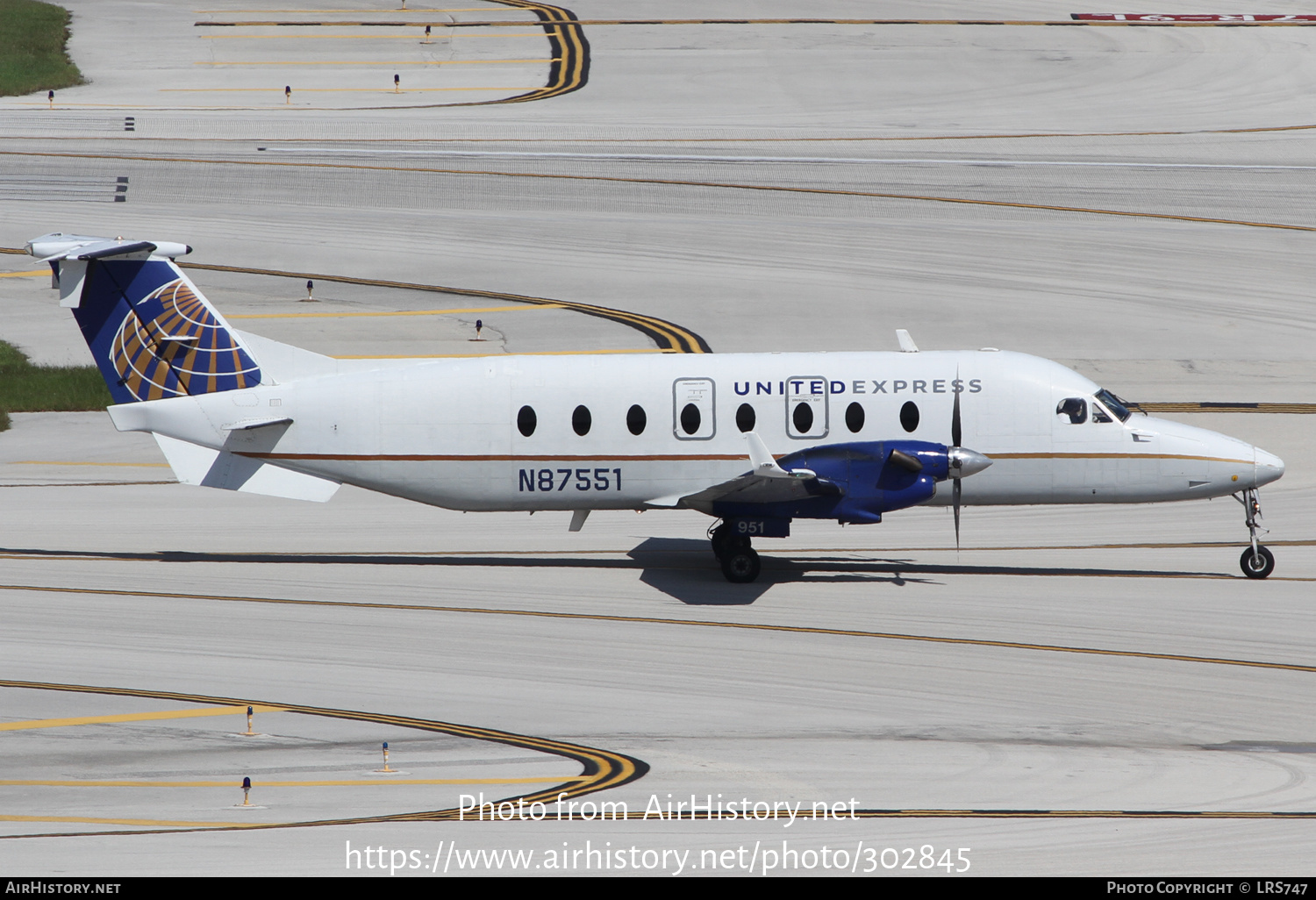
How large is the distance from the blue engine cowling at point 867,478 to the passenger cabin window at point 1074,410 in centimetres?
214

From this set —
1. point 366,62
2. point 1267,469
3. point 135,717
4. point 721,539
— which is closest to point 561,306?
point 721,539

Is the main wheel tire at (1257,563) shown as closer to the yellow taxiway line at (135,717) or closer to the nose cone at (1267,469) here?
the nose cone at (1267,469)

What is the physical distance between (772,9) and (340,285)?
29534mm

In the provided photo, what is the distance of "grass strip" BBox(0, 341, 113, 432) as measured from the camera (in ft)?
96.5

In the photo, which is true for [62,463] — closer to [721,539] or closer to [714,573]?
[714,573]

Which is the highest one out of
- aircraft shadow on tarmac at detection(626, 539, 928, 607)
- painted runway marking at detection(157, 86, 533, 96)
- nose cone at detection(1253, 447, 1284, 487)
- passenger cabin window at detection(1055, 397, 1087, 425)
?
A: painted runway marking at detection(157, 86, 533, 96)

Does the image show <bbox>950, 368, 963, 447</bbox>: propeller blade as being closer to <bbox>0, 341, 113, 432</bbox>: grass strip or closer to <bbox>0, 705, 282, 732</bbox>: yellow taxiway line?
<bbox>0, 705, 282, 732</bbox>: yellow taxiway line

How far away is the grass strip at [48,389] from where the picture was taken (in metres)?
29.4

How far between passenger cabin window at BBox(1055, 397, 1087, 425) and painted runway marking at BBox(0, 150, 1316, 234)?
19640mm

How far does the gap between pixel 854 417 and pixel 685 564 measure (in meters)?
3.56

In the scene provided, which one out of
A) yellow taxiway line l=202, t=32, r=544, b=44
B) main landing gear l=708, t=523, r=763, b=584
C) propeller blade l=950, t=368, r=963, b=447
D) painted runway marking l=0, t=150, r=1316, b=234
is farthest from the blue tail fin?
Result: yellow taxiway line l=202, t=32, r=544, b=44

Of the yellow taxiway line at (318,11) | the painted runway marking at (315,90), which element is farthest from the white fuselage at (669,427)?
the yellow taxiway line at (318,11)

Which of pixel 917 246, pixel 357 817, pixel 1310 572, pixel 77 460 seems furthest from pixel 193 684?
pixel 917 246

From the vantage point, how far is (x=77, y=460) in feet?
86.7
